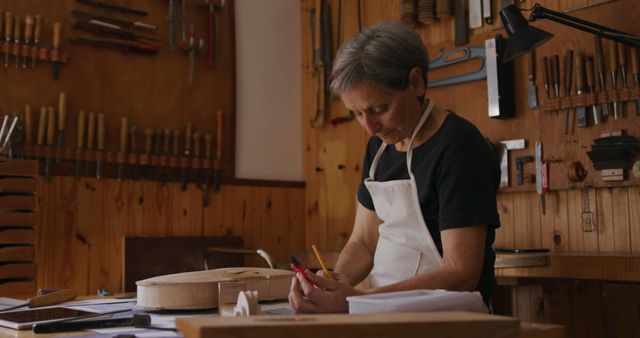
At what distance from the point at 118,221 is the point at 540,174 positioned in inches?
98.9

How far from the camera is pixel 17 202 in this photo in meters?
3.57

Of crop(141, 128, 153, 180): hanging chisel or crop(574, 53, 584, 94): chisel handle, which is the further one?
crop(141, 128, 153, 180): hanging chisel

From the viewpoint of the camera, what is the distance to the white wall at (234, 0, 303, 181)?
16.5 feet

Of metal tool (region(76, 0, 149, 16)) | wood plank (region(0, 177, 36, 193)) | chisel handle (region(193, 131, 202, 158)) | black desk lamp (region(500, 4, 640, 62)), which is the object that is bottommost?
wood plank (region(0, 177, 36, 193))

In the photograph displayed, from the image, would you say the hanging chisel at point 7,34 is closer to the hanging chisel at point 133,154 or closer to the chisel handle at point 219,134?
the hanging chisel at point 133,154

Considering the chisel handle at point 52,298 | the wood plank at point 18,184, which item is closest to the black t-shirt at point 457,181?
the chisel handle at point 52,298

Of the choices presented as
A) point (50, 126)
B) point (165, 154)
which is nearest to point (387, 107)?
point (50, 126)

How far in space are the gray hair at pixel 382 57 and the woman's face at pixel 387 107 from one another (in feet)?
0.08

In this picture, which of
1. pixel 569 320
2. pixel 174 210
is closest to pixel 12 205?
pixel 174 210

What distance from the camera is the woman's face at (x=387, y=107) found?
218 centimetres

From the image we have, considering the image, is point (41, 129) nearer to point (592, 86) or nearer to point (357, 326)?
point (592, 86)

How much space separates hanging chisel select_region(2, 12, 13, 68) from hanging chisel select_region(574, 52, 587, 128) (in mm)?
3080

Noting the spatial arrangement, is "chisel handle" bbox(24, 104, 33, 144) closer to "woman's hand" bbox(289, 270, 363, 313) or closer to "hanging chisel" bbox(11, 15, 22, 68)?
"hanging chisel" bbox(11, 15, 22, 68)

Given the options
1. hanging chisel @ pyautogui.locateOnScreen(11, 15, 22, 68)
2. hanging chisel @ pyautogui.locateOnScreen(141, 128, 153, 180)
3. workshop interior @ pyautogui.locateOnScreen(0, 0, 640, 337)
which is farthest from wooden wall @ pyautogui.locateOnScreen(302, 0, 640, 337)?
hanging chisel @ pyautogui.locateOnScreen(11, 15, 22, 68)
